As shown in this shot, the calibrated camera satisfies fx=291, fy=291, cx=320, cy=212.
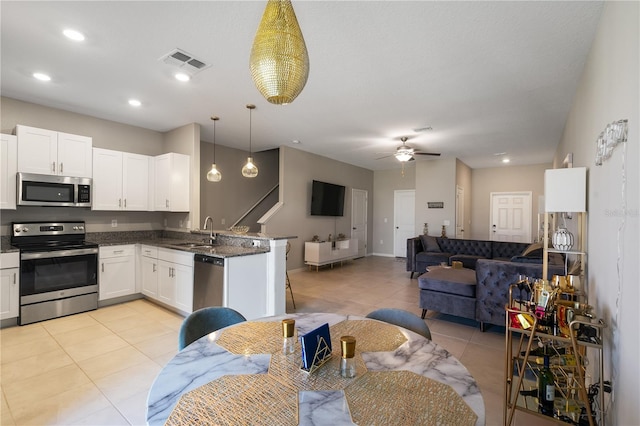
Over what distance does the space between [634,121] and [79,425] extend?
11.5 feet

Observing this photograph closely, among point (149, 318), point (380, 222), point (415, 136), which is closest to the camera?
point (149, 318)

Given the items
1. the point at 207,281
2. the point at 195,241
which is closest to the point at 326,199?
the point at 195,241

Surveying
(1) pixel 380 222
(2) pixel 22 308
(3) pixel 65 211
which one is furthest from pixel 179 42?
(1) pixel 380 222

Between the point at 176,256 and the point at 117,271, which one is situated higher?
the point at 176,256

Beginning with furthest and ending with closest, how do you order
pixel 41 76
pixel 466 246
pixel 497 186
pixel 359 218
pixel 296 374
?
pixel 359 218 < pixel 497 186 < pixel 466 246 < pixel 41 76 < pixel 296 374

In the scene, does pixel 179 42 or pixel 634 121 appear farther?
pixel 179 42

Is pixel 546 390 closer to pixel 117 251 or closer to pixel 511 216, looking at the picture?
pixel 117 251

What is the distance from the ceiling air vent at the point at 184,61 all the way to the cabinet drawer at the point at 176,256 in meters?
2.06

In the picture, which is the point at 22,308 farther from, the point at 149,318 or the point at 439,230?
the point at 439,230

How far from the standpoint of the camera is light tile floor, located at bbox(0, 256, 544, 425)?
6.61ft

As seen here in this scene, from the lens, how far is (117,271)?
13.7ft

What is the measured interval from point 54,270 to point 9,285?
399 mm

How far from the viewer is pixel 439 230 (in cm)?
738

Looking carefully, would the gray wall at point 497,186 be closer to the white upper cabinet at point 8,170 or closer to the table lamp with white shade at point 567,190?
the table lamp with white shade at point 567,190
